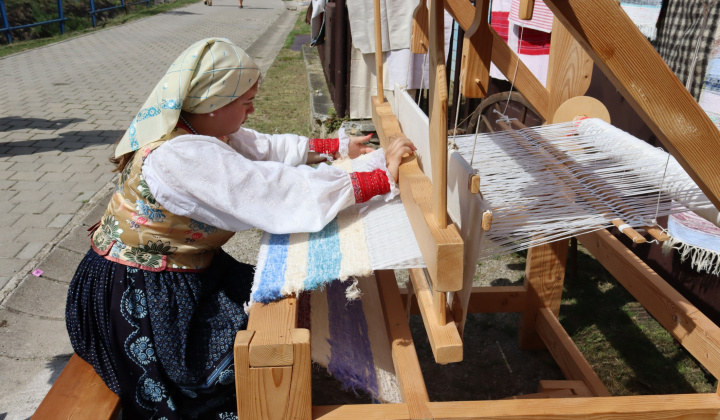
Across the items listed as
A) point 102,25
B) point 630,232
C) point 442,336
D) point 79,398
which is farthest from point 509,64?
point 102,25

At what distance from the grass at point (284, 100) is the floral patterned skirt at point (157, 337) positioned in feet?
14.5

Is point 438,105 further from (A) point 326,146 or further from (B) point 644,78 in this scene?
(A) point 326,146

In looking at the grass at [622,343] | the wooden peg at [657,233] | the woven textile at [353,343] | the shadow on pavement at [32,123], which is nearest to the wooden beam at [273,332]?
the woven textile at [353,343]

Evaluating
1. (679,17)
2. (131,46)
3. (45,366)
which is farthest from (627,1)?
(131,46)

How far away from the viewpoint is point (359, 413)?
150 centimetres

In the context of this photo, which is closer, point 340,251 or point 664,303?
point 340,251

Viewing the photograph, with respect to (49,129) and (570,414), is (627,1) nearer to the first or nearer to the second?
(570,414)

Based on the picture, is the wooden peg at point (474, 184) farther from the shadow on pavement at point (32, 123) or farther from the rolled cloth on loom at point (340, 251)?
the shadow on pavement at point (32, 123)

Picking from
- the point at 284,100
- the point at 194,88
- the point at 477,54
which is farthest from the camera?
the point at 284,100

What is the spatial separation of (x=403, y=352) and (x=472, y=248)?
53 centimetres

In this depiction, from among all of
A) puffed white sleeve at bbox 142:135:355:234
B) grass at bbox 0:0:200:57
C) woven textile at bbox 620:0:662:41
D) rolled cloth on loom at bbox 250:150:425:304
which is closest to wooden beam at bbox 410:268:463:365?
rolled cloth on loom at bbox 250:150:425:304

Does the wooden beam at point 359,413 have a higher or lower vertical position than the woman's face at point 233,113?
lower

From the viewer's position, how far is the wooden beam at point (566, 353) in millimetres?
2294

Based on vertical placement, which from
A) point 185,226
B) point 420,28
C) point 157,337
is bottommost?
point 157,337
